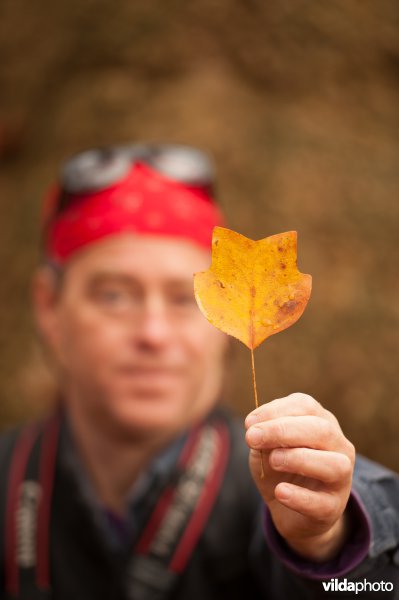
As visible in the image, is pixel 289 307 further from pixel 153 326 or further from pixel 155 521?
pixel 155 521

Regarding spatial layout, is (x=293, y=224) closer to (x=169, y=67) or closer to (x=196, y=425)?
(x=169, y=67)

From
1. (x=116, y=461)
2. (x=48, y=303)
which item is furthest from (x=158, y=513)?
(x=48, y=303)

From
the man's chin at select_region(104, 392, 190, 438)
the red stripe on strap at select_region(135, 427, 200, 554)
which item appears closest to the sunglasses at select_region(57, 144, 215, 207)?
the man's chin at select_region(104, 392, 190, 438)

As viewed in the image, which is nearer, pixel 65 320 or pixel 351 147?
pixel 65 320

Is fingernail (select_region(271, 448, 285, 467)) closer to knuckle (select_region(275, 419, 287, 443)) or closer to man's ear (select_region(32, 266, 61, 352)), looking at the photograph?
knuckle (select_region(275, 419, 287, 443))

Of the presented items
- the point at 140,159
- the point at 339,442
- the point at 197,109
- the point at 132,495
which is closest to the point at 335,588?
the point at 339,442

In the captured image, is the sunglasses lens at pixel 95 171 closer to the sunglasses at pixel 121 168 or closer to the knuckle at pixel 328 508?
the sunglasses at pixel 121 168
